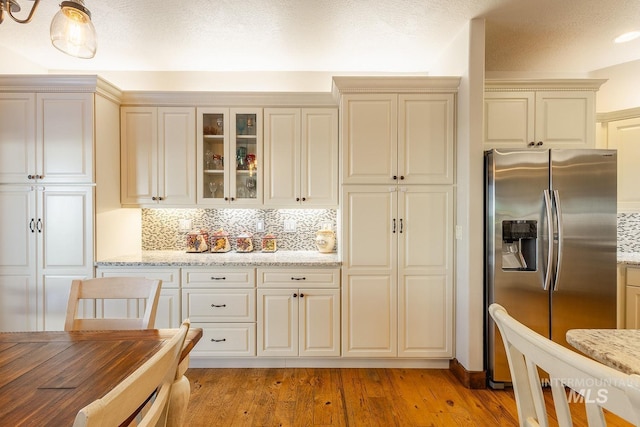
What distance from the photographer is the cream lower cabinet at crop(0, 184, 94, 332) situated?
8.21ft

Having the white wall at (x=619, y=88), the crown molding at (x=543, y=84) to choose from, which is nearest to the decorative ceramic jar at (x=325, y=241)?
the crown molding at (x=543, y=84)

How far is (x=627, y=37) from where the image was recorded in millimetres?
2578

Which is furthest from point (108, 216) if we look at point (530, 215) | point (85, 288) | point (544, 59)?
point (544, 59)

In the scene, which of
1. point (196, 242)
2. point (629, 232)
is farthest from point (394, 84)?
point (629, 232)

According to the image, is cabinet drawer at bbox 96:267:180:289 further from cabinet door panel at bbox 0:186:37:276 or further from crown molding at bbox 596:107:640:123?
crown molding at bbox 596:107:640:123

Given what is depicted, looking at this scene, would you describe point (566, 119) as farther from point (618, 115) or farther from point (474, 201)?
point (474, 201)

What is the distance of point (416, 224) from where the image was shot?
2.57 metres

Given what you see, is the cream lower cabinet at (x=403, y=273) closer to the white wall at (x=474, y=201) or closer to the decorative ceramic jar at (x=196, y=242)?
the white wall at (x=474, y=201)

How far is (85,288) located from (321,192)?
1.85 meters

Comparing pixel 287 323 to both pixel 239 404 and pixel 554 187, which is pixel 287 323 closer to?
pixel 239 404

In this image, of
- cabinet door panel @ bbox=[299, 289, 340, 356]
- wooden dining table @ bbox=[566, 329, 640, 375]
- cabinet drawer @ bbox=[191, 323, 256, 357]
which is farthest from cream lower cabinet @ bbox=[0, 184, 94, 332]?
wooden dining table @ bbox=[566, 329, 640, 375]

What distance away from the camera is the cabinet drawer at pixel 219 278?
8.46 feet

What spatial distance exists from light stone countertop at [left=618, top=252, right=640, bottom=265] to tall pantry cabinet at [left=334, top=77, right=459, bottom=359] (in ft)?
4.82

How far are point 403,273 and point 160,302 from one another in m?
2.02
